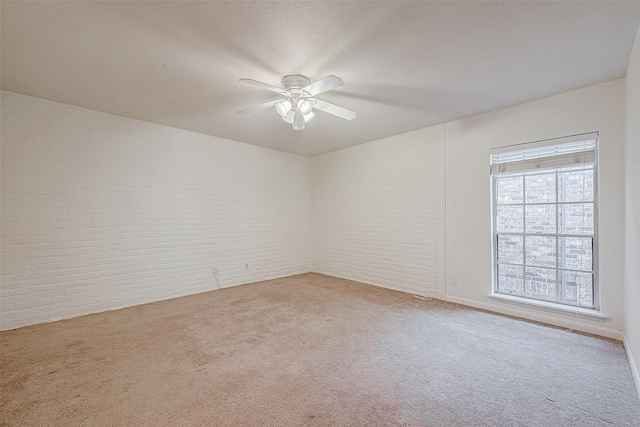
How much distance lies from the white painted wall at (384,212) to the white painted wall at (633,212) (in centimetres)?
180

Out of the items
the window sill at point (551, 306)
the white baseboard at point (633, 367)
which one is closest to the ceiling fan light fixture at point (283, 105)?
the window sill at point (551, 306)

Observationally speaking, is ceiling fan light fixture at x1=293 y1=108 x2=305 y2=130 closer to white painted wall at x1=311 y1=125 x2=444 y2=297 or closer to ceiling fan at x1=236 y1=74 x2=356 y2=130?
ceiling fan at x1=236 y1=74 x2=356 y2=130

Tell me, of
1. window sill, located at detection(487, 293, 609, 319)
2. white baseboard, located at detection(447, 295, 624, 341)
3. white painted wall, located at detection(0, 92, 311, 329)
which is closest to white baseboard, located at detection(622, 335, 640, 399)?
white baseboard, located at detection(447, 295, 624, 341)

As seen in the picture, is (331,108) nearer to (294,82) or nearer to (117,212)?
(294,82)

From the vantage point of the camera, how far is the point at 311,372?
209 centimetres

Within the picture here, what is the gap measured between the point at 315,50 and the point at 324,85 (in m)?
0.26

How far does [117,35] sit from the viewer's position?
1.98m

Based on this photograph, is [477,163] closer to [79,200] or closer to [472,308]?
[472,308]

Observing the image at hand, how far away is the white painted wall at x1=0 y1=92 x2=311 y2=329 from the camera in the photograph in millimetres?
2982

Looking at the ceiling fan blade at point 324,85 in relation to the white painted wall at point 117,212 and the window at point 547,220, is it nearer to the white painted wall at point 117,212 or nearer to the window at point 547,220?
the window at point 547,220

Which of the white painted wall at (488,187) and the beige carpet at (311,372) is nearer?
the beige carpet at (311,372)

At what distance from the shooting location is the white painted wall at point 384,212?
4043 millimetres

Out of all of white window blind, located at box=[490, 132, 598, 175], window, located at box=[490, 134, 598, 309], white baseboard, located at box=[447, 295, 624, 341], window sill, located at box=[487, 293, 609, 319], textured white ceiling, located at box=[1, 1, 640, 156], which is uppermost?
textured white ceiling, located at box=[1, 1, 640, 156]

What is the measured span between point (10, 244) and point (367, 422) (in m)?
3.83
